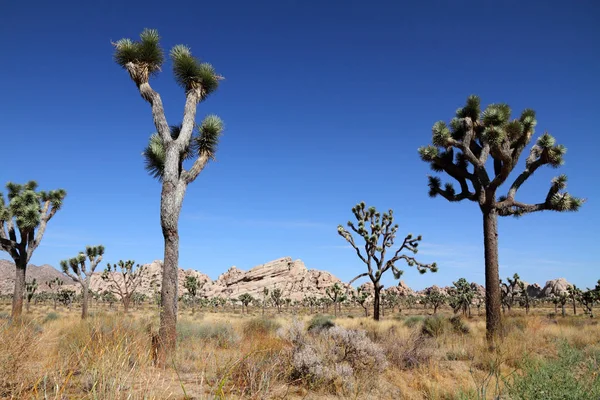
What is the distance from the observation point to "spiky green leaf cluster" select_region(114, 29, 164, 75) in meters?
10.1

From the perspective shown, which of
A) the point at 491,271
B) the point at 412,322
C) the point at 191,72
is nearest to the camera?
the point at 191,72

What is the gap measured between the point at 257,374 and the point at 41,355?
11.1 ft

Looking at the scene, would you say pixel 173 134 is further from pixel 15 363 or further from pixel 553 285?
pixel 553 285

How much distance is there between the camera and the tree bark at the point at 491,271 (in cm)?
1178

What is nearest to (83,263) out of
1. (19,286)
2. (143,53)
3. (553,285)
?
(19,286)

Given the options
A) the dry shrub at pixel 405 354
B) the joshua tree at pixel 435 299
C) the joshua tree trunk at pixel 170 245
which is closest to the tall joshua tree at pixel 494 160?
the dry shrub at pixel 405 354

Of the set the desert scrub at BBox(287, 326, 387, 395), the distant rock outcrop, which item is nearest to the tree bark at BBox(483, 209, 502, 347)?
the desert scrub at BBox(287, 326, 387, 395)

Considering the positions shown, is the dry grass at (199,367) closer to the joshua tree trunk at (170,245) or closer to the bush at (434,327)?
the joshua tree trunk at (170,245)

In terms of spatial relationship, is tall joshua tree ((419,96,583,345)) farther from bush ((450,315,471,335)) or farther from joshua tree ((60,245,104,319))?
joshua tree ((60,245,104,319))

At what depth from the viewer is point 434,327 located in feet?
52.0

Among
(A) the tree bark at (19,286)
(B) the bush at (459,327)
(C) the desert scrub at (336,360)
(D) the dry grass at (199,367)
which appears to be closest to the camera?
(D) the dry grass at (199,367)

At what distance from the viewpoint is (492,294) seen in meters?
Answer: 12.0

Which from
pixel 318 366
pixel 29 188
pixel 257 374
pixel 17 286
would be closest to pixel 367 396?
pixel 318 366

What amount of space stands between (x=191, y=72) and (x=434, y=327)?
44.5 feet
